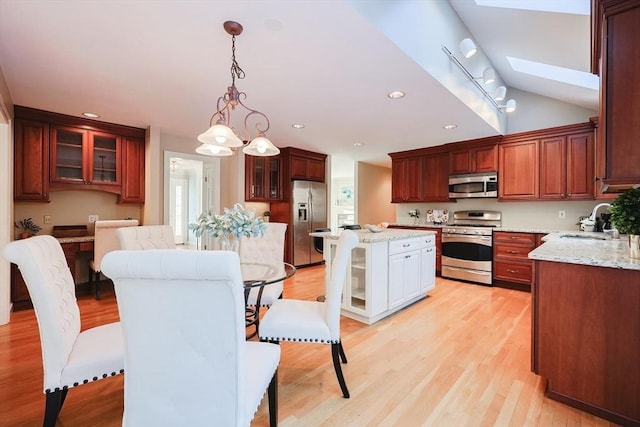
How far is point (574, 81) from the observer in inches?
138

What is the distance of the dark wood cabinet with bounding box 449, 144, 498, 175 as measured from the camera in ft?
15.1

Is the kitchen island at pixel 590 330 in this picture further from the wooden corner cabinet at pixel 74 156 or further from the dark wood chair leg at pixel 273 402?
the wooden corner cabinet at pixel 74 156

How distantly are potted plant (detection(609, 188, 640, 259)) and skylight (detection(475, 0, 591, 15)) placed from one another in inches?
61.4

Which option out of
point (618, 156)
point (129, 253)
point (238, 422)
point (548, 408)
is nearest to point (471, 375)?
point (548, 408)

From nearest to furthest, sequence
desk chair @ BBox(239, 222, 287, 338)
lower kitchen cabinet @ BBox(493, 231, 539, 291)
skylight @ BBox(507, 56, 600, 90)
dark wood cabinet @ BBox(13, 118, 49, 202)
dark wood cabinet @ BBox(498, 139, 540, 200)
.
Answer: desk chair @ BBox(239, 222, 287, 338)
dark wood cabinet @ BBox(13, 118, 49, 202)
skylight @ BBox(507, 56, 600, 90)
lower kitchen cabinet @ BBox(493, 231, 539, 291)
dark wood cabinet @ BBox(498, 139, 540, 200)

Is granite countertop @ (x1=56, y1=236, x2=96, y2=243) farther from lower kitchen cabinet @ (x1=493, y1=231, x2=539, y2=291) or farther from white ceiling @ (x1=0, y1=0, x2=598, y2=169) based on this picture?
lower kitchen cabinet @ (x1=493, y1=231, x2=539, y2=291)

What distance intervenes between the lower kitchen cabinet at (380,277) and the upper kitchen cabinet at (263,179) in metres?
2.54

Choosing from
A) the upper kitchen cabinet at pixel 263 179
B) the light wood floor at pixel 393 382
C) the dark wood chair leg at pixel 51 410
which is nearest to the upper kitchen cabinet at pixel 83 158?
the light wood floor at pixel 393 382

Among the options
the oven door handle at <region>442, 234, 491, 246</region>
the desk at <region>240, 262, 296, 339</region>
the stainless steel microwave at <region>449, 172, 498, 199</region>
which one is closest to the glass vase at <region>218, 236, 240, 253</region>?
the desk at <region>240, 262, 296, 339</region>

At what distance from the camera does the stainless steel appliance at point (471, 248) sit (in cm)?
427

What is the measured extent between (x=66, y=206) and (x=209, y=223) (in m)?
3.25

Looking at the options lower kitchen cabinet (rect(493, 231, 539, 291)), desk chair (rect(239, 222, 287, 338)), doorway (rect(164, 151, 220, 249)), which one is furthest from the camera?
doorway (rect(164, 151, 220, 249))

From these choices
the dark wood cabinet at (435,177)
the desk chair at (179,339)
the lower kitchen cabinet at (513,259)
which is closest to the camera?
the desk chair at (179,339)

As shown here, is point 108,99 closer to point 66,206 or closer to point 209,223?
point 66,206
